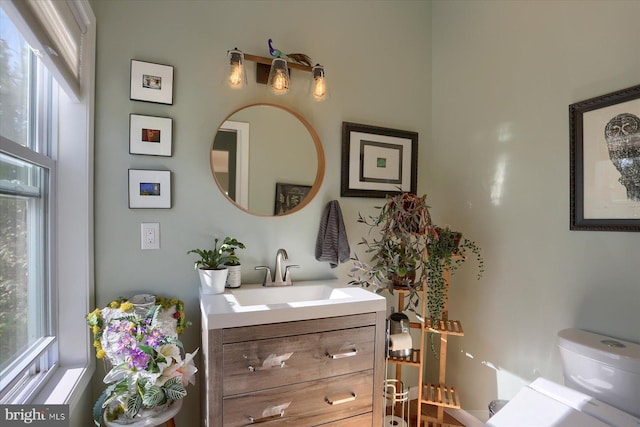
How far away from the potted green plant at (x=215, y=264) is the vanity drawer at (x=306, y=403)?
0.51m

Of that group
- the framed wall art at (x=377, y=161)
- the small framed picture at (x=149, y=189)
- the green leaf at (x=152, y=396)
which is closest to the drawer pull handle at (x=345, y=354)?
the green leaf at (x=152, y=396)

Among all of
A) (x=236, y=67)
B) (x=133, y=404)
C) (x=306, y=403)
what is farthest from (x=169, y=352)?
(x=236, y=67)

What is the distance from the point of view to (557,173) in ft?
5.16

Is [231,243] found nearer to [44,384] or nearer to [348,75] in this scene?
[44,384]

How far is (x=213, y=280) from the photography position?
5.08 ft

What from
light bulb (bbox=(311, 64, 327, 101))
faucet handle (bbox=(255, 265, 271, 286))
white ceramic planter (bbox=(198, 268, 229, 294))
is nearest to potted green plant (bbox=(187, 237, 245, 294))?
white ceramic planter (bbox=(198, 268, 229, 294))

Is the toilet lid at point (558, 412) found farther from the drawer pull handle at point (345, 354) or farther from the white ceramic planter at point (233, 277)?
the white ceramic planter at point (233, 277)

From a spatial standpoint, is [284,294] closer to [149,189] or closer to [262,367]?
[262,367]

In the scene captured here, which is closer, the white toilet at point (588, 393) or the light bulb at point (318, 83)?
the white toilet at point (588, 393)

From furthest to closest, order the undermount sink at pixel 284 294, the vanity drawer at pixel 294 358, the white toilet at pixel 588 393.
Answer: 1. the undermount sink at pixel 284 294
2. the vanity drawer at pixel 294 358
3. the white toilet at pixel 588 393

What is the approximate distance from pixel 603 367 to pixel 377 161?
4.86 feet

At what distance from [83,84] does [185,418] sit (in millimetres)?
1679

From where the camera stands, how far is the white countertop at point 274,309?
1.23 m

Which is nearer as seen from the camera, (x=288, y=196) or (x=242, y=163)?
(x=242, y=163)
